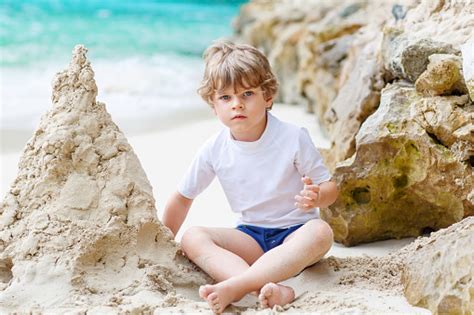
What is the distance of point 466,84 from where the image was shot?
110 inches

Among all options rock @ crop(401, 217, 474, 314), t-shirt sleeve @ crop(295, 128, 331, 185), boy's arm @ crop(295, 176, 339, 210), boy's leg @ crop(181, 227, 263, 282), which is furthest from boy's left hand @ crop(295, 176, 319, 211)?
rock @ crop(401, 217, 474, 314)

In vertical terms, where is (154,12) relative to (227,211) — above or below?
above

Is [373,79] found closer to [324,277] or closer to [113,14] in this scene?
[324,277]

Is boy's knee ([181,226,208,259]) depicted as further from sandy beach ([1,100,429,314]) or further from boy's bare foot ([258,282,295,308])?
boy's bare foot ([258,282,295,308])

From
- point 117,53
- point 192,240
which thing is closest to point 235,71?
point 192,240

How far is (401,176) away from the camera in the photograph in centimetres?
309

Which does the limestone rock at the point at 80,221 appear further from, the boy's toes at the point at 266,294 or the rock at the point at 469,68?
the rock at the point at 469,68

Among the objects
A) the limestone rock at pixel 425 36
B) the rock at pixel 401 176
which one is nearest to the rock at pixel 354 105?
the limestone rock at pixel 425 36

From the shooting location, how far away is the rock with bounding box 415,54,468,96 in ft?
9.62

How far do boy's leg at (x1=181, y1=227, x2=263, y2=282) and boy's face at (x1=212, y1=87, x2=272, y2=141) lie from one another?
40 centimetres

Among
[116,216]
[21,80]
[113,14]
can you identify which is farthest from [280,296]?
[113,14]

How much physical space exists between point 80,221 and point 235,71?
0.78m

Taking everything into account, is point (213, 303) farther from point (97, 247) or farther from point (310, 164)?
point (310, 164)

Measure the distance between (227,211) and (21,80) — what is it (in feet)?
21.6
